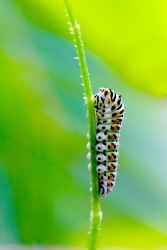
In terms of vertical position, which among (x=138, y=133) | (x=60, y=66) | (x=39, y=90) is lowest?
(x=138, y=133)

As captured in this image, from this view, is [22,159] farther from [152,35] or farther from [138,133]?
[152,35]

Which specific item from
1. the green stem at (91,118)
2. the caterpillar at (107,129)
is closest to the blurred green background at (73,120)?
the caterpillar at (107,129)

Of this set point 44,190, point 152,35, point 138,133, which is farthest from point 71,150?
point 152,35

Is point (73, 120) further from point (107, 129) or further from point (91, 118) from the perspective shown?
point (91, 118)

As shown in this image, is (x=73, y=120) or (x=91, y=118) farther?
(x=73, y=120)

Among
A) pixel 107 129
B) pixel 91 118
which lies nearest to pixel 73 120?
pixel 107 129

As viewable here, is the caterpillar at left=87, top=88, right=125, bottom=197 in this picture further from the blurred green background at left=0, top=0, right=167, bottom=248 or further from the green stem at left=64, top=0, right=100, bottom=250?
the blurred green background at left=0, top=0, right=167, bottom=248
